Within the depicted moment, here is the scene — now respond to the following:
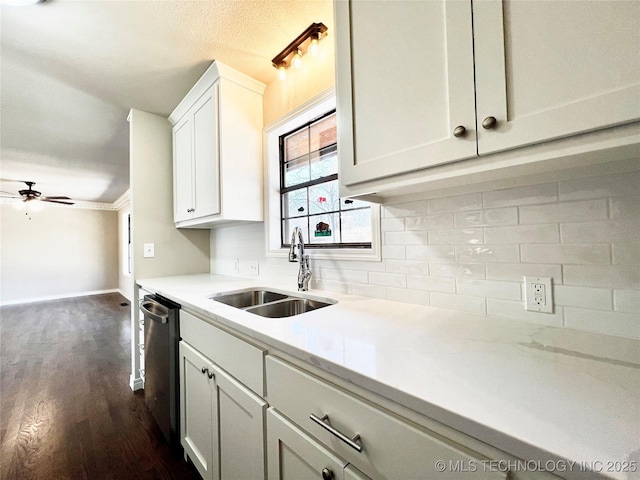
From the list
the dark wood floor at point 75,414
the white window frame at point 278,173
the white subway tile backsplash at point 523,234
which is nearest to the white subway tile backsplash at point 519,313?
the white subway tile backsplash at point 523,234

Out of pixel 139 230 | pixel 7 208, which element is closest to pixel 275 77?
pixel 139 230

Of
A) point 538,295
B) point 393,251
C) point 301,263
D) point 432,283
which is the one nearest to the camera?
point 538,295

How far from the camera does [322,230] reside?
1770 millimetres

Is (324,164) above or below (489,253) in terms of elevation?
above

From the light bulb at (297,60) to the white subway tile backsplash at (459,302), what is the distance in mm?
1528

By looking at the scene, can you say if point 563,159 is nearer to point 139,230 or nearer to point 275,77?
point 275,77

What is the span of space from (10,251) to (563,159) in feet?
29.9

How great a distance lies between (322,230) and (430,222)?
789mm

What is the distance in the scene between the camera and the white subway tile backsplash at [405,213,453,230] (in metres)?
1.08

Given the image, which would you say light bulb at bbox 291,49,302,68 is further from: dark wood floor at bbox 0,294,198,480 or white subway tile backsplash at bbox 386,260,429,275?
dark wood floor at bbox 0,294,198,480

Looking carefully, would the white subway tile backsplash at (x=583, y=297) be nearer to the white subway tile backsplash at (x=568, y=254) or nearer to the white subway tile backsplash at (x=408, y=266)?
the white subway tile backsplash at (x=568, y=254)

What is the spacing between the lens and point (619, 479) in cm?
32

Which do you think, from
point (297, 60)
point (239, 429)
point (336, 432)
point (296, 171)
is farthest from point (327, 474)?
point (297, 60)

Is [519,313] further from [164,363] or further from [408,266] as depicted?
[164,363]
